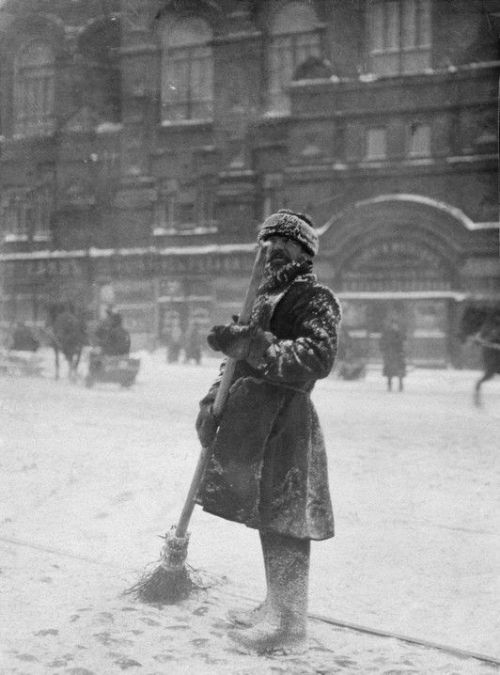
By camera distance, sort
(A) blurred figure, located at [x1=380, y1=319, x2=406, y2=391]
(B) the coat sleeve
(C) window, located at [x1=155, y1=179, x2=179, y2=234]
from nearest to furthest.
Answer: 1. (B) the coat sleeve
2. (C) window, located at [x1=155, y1=179, x2=179, y2=234]
3. (A) blurred figure, located at [x1=380, y1=319, x2=406, y2=391]

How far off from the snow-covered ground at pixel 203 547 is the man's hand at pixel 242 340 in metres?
0.99

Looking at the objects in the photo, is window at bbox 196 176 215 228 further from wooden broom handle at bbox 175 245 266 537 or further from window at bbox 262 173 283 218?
wooden broom handle at bbox 175 245 266 537

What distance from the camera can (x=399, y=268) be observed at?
34.8ft

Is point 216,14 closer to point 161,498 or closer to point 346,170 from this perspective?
point 161,498

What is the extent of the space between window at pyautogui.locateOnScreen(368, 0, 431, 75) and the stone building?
2 centimetres

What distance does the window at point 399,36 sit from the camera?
248 inches

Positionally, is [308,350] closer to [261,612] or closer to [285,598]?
[285,598]

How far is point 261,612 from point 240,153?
6.75 m

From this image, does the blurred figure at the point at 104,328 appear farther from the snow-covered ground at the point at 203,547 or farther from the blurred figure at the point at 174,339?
the blurred figure at the point at 174,339

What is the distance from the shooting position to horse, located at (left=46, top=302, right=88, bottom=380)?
618 centimetres

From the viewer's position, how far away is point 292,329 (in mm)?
2314

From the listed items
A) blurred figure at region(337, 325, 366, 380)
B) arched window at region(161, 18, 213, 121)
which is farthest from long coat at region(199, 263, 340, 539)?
blurred figure at region(337, 325, 366, 380)

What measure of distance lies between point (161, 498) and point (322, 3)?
15.5ft

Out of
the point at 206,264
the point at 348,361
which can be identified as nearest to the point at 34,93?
the point at 206,264
